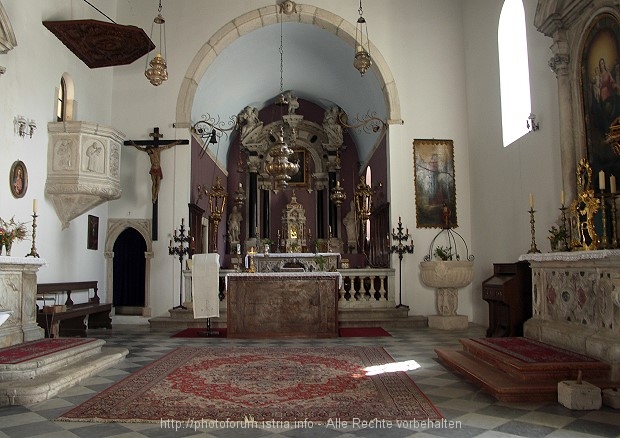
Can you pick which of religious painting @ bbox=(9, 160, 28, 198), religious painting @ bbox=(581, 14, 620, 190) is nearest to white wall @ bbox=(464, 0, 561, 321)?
religious painting @ bbox=(581, 14, 620, 190)

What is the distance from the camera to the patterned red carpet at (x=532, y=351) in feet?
16.6

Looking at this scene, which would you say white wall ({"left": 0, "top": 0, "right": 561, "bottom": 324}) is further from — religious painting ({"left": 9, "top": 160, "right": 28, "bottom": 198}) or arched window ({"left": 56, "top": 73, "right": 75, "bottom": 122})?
religious painting ({"left": 9, "top": 160, "right": 28, "bottom": 198})

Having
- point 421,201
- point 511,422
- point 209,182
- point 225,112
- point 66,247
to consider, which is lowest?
point 511,422

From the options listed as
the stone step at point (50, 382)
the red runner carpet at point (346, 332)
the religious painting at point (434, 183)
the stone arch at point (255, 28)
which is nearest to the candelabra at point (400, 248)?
the religious painting at point (434, 183)

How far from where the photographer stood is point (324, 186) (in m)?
17.9

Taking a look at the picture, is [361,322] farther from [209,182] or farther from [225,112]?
[225,112]

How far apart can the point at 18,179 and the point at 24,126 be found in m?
0.81

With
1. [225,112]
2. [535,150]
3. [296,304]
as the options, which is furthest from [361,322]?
[225,112]

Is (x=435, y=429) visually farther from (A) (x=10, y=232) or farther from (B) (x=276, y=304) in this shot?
(A) (x=10, y=232)

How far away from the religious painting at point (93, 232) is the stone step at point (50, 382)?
4.81 meters

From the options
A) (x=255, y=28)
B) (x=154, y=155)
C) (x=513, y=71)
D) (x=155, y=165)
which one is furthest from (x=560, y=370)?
(x=255, y=28)

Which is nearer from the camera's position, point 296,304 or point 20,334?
point 20,334

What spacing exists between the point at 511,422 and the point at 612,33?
4741 millimetres

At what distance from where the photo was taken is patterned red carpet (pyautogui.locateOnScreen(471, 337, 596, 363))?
5.05 metres
